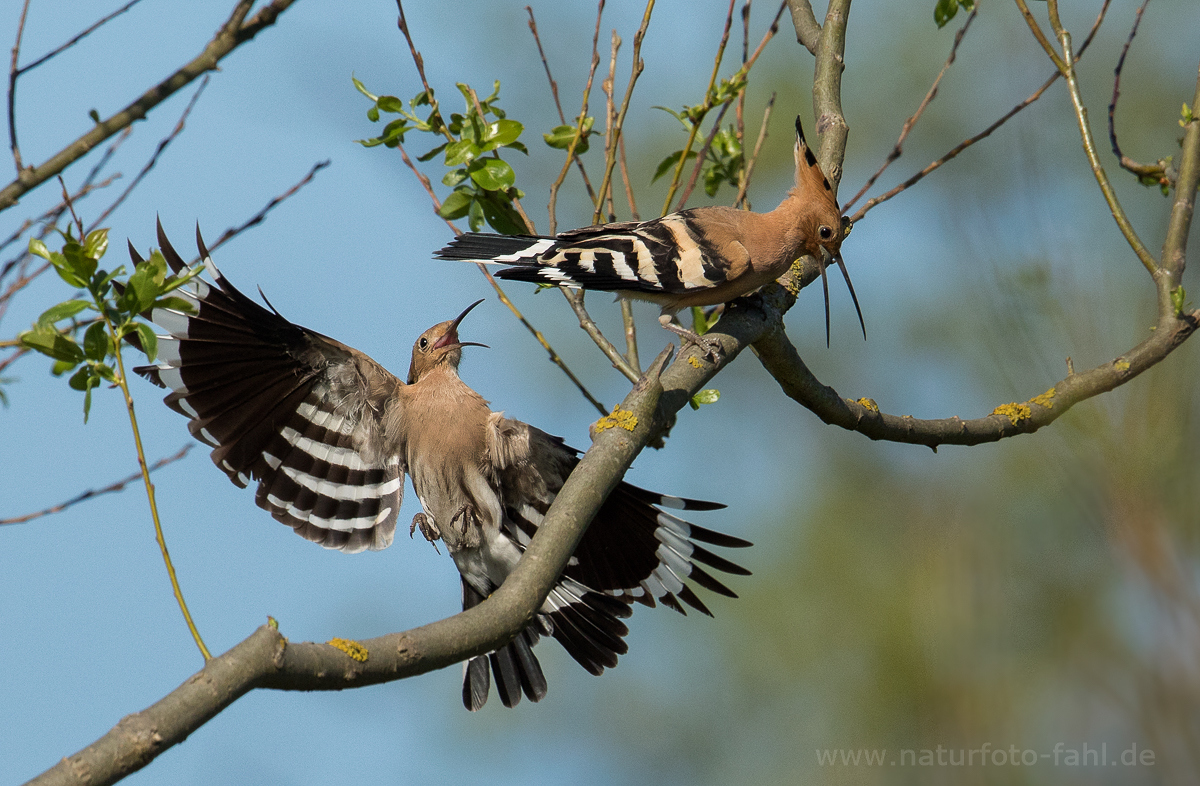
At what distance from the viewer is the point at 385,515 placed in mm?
3662

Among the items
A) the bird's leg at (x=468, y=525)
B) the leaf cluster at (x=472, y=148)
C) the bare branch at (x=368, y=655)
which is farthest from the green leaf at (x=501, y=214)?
the bare branch at (x=368, y=655)

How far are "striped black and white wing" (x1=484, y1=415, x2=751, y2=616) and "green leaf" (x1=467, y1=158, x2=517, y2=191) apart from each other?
903mm

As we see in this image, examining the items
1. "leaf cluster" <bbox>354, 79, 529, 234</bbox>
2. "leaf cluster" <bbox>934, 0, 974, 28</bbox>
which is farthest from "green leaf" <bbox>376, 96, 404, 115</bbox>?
"leaf cluster" <bbox>934, 0, 974, 28</bbox>

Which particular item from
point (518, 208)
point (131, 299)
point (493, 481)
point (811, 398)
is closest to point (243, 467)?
point (493, 481)

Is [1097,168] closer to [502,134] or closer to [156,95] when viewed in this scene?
[502,134]

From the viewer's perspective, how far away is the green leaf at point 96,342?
1.84m

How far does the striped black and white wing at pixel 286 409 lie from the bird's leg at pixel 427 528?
14 cm

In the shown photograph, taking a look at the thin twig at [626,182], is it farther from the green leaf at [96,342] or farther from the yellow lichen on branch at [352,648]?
the yellow lichen on branch at [352,648]

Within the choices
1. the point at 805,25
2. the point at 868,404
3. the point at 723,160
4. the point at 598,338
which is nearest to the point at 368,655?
the point at 598,338

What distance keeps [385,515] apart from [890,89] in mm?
6229

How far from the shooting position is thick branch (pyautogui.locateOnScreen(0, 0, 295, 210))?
2643 millimetres

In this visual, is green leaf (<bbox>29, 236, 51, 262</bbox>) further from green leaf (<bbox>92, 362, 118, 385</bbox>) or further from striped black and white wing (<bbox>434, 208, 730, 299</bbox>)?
striped black and white wing (<bbox>434, 208, 730, 299</bbox>)

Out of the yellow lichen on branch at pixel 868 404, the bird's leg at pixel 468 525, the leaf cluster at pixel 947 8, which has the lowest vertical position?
the bird's leg at pixel 468 525

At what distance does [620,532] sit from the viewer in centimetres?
345
